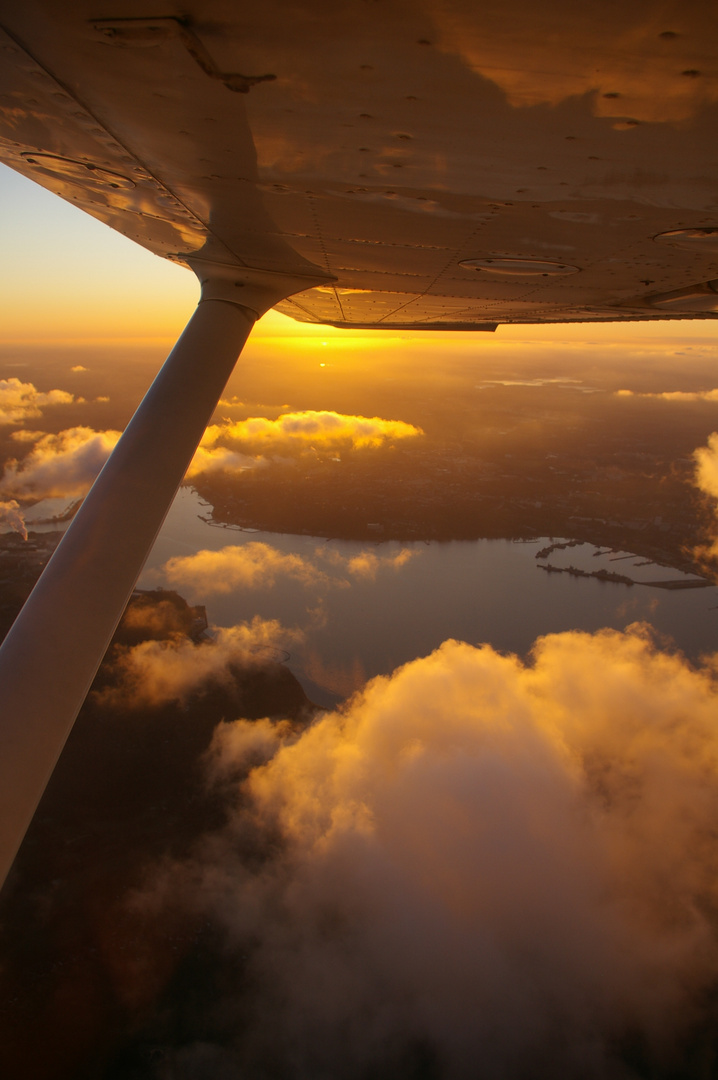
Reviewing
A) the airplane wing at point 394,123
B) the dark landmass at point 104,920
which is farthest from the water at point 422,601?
the airplane wing at point 394,123

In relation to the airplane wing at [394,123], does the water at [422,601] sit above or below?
below

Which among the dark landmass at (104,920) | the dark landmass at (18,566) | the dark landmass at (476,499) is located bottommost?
the dark landmass at (104,920)

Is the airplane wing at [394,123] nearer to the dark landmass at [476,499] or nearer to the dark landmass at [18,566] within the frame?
the dark landmass at [18,566]

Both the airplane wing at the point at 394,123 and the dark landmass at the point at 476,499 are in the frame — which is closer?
the airplane wing at the point at 394,123

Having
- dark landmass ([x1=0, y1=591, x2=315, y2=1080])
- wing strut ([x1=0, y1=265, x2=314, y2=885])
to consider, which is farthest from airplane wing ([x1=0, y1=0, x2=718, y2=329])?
dark landmass ([x1=0, y1=591, x2=315, y2=1080])

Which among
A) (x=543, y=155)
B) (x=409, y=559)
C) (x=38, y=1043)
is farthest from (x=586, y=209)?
(x=409, y=559)

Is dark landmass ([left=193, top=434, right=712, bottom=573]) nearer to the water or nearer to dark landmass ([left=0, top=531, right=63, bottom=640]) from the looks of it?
the water

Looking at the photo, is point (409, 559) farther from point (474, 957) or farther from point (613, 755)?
point (474, 957)
